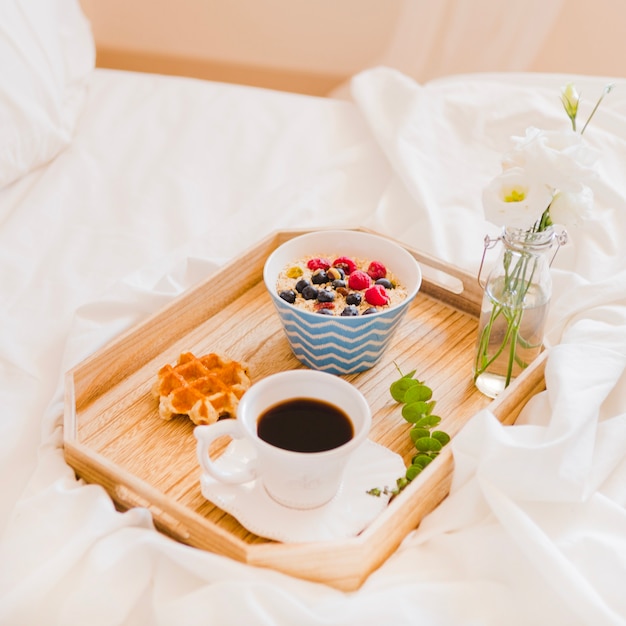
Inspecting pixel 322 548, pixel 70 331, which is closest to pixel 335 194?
pixel 70 331

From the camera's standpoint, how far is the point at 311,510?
98 centimetres

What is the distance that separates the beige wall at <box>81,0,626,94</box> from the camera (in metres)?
2.68

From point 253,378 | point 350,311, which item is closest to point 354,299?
point 350,311

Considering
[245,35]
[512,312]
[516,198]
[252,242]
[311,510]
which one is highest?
[516,198]

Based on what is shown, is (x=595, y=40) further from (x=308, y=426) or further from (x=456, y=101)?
(x=308, y=426)

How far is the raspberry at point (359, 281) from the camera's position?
1.22 m

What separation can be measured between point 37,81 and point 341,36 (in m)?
1.44

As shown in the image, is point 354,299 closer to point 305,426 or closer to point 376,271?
point 376,271

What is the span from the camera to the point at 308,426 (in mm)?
986

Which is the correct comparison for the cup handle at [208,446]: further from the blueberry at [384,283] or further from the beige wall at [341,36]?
the beige wall at [341,36]

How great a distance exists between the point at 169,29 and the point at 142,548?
7.33 ft

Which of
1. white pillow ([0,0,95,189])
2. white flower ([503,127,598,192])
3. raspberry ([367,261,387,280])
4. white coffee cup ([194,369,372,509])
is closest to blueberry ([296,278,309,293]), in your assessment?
raspberry ([367,261,387,280])

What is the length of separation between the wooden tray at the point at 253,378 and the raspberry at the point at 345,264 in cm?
14

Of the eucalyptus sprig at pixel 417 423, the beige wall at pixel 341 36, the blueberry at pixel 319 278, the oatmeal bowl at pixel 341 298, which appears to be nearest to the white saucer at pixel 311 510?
the eucalyptus sprig at pixel 417 423
